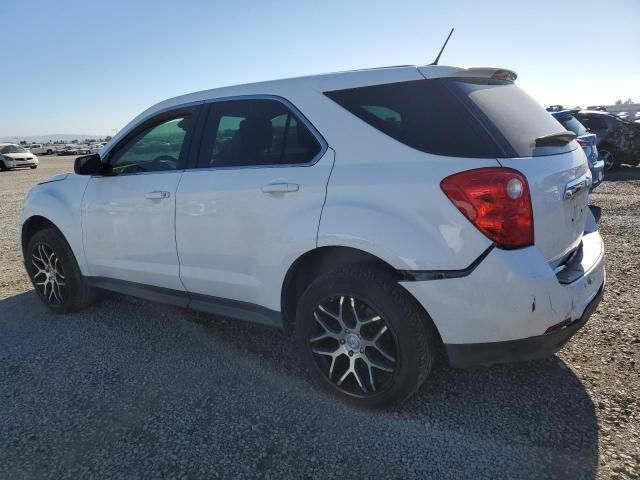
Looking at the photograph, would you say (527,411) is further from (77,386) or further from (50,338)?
(50,338)

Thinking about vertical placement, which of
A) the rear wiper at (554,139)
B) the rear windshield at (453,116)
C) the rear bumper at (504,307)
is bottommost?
the rear bumper at (504,307)

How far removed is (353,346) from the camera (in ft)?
8.46

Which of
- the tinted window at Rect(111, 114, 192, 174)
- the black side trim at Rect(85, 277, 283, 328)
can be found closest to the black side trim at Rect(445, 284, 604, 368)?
the black side trim at Rect(85, 277, 283, 328)

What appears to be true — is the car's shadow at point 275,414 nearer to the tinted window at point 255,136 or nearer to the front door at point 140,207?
the front door at point 140,207

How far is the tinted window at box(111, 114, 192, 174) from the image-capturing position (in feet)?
11.0

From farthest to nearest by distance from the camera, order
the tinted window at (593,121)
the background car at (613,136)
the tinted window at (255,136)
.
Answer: the tinted window at (593,121) < the background car at (613,136) < the tinted window at (255,136)

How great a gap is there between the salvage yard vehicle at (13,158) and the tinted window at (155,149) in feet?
90.5

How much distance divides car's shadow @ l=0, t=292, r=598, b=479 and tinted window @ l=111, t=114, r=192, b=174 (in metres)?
1.32

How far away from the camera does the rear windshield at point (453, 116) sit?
2242 millimetres

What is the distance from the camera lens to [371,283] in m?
2.40

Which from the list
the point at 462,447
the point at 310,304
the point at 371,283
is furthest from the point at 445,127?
the point at 462,447

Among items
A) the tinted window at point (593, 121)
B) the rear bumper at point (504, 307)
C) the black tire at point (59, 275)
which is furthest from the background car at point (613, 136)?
the black tire at point (59, 275)

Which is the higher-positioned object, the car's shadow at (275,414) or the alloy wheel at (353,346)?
the alloy wheel at (353,346)

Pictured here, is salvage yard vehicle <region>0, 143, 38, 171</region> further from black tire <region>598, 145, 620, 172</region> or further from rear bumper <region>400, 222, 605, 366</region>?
rear bumper <region>400, 222, 605, 366</region>
